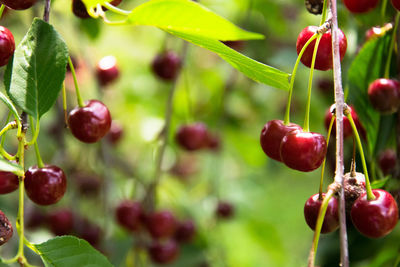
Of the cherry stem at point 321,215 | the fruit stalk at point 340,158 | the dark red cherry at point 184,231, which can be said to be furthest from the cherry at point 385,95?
the dark red cherry at point 184,231

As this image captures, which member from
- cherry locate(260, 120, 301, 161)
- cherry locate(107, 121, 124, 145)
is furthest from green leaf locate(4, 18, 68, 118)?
cherry locate(107, 121, 124, 145)

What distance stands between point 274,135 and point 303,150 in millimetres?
123

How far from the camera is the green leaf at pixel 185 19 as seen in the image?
0.87 meters

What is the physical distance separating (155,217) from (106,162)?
0.26 meters

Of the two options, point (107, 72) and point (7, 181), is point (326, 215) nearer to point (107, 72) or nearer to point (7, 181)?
point (7, 181)

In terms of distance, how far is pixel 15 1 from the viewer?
107 centimetres

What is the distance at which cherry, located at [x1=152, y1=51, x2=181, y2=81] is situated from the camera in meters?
2.14

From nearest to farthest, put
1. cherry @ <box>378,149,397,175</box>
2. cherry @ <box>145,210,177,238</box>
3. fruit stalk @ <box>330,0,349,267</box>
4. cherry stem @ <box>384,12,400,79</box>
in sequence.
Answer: fruit stalk @ <box>330,0,349,267</box> < cherry stem @ <box>384,12,400,79</box> < cherry @ <box>378,149,397,175</box> < cherry @ <box>145,210,177,238</box>

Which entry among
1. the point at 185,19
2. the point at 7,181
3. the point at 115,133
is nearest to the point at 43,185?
the point at 7,181

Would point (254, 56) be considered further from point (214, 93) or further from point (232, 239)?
point (232, 239)

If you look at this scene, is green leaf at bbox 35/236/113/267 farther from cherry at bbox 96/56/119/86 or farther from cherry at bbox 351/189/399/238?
cherry at bbox 96/56/119/86

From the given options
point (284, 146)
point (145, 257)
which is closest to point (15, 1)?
point (284, 146)

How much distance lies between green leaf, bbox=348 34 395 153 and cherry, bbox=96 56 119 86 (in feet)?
4.11

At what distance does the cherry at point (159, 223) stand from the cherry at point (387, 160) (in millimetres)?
802
